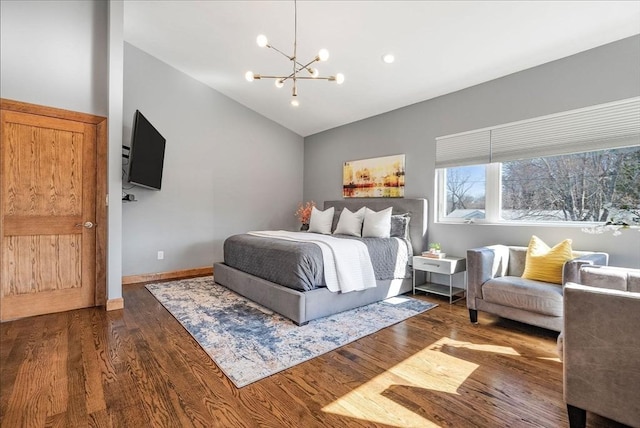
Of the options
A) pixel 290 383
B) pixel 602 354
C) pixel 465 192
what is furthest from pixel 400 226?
pixel 602 354

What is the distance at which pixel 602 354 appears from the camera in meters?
1.46

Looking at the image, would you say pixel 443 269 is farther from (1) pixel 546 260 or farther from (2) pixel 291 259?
(2) pixel 291 259

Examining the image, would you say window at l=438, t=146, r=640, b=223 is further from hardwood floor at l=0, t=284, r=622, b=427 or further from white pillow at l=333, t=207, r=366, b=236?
hardwood floor at l=0, t=284, r=622, b=427

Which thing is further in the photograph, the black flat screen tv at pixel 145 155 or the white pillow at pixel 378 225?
the white pillow at pixel 378 225

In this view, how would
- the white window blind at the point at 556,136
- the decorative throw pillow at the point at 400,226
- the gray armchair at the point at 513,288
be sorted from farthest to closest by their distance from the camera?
the decorative throw pillow at the point at 400,226, the white window blind at the point at 556,136, the gray armchair at the point at 513,288

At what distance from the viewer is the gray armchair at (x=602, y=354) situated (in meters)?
1.39

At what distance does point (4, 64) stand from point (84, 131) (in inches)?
32.3

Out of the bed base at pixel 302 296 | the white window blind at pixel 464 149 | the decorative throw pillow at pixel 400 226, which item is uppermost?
the white window blind at pixel 464 149

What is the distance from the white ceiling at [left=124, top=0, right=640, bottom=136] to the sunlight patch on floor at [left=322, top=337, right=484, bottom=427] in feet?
9.51

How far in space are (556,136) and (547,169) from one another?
14.6 inches

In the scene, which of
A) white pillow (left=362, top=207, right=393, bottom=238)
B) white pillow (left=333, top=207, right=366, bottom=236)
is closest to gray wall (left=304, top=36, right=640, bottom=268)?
white pillow (left=362, top=207, right=393, bottom=238)

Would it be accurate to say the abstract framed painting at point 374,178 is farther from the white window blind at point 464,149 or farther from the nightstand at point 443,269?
the nightstand at point 443,269

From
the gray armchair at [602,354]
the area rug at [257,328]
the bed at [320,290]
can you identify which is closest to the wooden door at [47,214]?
the area rug at [257,328]

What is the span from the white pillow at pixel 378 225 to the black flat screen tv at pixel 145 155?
303 centimetres
